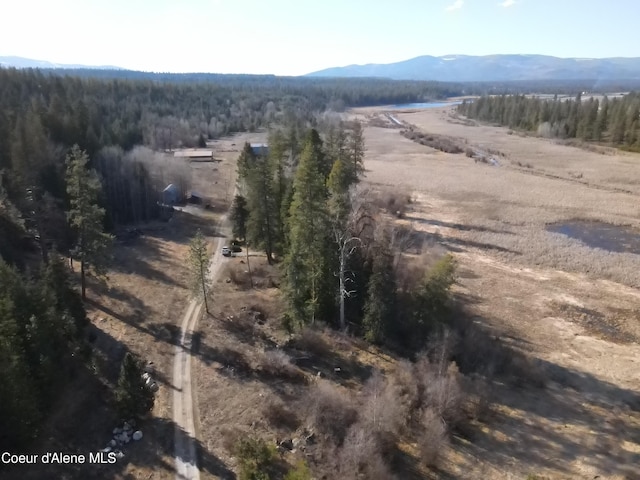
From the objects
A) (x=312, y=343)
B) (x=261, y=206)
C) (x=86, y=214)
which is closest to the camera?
(x=312, y=343)

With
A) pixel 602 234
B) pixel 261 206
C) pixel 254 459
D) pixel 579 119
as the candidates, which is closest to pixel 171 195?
pixel 261 206

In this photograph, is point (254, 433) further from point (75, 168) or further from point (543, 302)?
point (543, 302)

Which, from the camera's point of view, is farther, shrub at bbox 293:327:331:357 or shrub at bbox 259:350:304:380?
shrub at bbox 293:327:331:357

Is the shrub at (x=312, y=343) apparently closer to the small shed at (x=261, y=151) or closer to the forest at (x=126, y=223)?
the forest at (x=126, y=223)

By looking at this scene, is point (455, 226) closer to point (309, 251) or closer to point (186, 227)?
point (186, 227)

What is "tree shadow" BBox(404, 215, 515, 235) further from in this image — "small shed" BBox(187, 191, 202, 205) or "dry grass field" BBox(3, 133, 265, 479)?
"small shed" BBox(187, 191, 202, 205)

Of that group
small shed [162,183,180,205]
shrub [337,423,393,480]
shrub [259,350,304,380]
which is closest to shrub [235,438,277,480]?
shrub [337,423,393,480]
